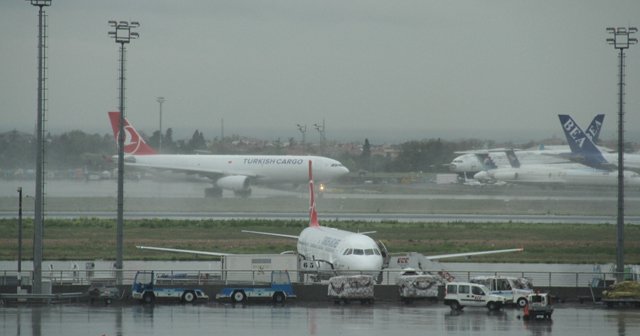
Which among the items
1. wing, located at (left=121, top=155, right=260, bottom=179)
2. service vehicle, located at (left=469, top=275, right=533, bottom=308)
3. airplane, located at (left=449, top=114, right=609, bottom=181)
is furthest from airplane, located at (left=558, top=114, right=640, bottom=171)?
service vehicle, located at (left=469, top=275, right=533, bottom=308)

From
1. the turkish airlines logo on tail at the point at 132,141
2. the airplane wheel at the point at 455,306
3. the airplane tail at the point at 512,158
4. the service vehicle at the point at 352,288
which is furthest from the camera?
the airplane tail at the point at 512,158

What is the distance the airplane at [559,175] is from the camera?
4970 inches

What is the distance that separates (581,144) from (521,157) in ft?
71.6

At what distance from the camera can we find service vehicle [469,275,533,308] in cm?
4672

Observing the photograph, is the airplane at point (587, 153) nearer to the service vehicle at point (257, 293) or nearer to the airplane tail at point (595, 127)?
the airplane tail at point (595, 127)

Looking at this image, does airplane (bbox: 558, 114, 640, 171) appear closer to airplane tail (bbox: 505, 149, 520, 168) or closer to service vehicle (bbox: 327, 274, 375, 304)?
airplane tail (bbox: 505, 149, 520, 168)

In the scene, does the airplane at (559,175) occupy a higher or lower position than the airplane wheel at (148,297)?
higher


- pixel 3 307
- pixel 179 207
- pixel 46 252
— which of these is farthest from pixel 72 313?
pixel 179 207

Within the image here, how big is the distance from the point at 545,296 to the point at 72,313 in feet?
59.4

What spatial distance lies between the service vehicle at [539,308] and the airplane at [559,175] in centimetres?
8523

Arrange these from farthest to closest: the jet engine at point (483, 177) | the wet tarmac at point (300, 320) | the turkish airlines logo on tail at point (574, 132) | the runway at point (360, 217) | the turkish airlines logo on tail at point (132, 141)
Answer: the jet engine at point (483, 177) → the turkish airlines logo on tail at point (574, 132) → the turkish airlines logo on tail at point (132, 141) → the runway at point (360, 217) → the wet tarmac at point (300, 320)

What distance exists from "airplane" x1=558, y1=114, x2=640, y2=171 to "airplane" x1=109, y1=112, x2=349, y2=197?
98.5 feet

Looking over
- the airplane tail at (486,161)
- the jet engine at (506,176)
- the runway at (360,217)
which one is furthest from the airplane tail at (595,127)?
the runway at (360,217)

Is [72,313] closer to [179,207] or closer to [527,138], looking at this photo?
[179,207]
